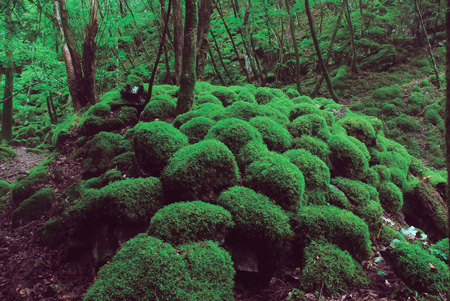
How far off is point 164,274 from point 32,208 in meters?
4.59

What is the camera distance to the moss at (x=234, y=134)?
4.37m

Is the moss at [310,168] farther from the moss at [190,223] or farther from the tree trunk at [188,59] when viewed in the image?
the tree trunk at [188,59]

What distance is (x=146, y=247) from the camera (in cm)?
271

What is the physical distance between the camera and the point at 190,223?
3035 millimetres

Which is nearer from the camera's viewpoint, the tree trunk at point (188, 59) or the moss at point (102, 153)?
the tree trunk at point (188, 59)

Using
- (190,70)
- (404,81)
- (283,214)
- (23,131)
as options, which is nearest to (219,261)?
(283,214)

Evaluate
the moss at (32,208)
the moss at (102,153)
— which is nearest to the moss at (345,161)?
the moss at (102,153)

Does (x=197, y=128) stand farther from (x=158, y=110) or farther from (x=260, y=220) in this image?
(x=260, y=220)

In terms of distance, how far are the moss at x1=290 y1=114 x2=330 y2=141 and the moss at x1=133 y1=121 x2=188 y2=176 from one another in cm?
235

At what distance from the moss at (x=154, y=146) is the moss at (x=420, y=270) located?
329cm

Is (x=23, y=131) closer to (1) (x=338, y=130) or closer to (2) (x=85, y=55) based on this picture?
(2) (x=85, y=55)

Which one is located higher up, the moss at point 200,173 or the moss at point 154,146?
the moss at point 154,146

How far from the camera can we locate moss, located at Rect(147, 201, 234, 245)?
2.95m

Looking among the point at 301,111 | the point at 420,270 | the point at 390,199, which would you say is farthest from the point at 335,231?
the point at 301,111
